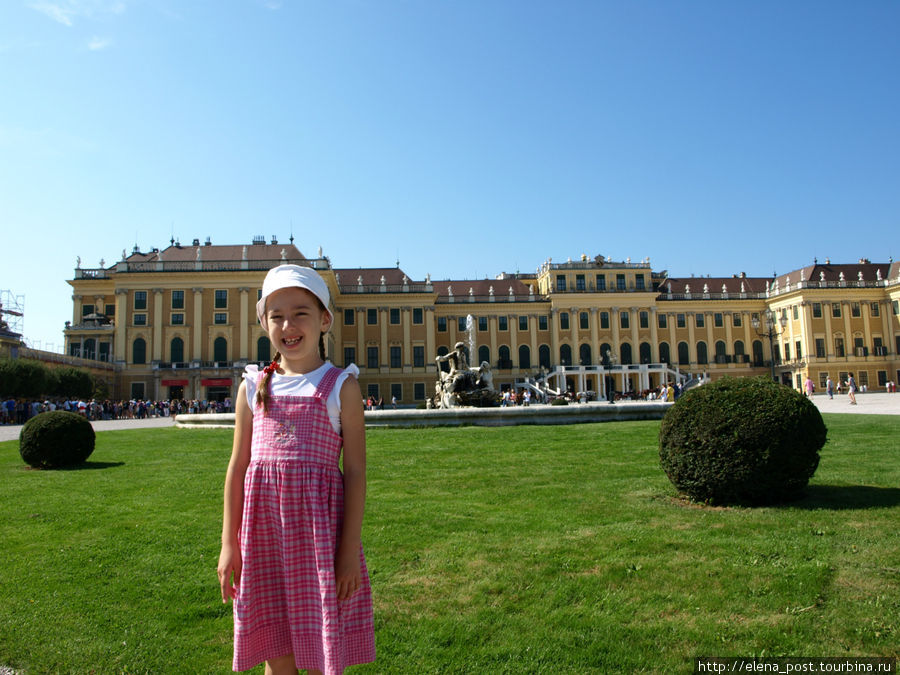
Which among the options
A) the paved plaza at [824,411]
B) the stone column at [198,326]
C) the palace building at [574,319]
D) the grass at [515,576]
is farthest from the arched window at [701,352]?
the grass at [515,576]

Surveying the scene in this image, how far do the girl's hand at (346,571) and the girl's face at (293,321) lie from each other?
81 cm

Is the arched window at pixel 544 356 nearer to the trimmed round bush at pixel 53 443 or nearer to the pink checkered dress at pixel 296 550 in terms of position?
the trimmed round bush at pixel 53 443

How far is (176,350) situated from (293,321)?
172 feet

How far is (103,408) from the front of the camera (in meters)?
40.2

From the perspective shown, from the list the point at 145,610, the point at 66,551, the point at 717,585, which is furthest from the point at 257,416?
the point at 66,551

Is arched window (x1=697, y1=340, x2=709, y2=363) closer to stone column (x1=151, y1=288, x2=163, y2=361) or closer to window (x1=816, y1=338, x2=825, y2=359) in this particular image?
window (x1=816, y1=338, x2=825, y2=359)

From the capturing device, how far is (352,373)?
2.78 meters

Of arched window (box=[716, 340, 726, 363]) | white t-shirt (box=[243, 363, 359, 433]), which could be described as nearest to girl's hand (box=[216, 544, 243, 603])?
white t-shirt (box=[243, 363, 359, 433])

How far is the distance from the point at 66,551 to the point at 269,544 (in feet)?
15.2

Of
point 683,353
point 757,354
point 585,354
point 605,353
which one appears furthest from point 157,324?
point 757,354

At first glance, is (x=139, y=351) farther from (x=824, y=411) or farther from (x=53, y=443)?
(x=824, y=411)

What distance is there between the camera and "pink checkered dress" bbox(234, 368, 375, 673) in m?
2.51

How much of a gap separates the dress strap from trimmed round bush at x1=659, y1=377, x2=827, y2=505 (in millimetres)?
5505

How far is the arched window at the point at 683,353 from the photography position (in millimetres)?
66500
